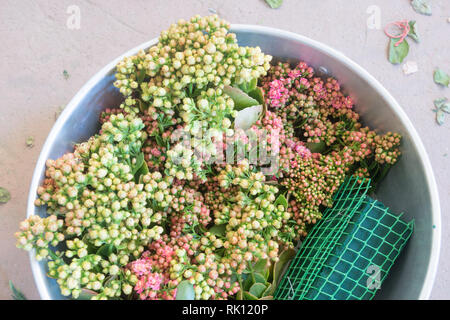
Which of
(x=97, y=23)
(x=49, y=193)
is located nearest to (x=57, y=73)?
(x=97, y=23)

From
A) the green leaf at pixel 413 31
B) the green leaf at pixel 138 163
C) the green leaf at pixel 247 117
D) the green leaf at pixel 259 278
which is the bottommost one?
the green leaf at pixel 259 278

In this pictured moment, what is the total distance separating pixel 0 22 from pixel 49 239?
1.08 m

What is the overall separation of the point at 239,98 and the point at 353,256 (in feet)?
1.42

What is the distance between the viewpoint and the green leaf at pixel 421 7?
4.78ft

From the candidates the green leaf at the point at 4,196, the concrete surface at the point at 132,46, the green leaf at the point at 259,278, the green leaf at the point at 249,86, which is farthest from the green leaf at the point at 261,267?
the green leaf at the point at 4,196

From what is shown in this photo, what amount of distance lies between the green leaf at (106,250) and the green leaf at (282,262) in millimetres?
372

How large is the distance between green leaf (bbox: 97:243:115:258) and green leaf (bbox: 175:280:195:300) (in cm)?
15

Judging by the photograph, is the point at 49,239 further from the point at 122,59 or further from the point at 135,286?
the point at 122,59

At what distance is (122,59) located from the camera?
0.80 meters

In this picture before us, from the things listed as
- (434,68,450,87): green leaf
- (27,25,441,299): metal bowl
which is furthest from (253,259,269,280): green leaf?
(434,68,450,87): green leaf

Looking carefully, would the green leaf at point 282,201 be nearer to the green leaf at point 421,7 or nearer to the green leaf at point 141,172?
the green leaf at point 141,172

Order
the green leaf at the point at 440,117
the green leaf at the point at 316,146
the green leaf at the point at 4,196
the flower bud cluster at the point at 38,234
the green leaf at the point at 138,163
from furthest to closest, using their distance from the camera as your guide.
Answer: the green leaf at the point at 440,117 < the green leaf at the point at 4,196 < the green leaf at the point at 316,146 < the green leaf at the point at 138,163 < the flower bud cluster at the point at 38,234

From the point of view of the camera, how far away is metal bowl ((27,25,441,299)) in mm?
756

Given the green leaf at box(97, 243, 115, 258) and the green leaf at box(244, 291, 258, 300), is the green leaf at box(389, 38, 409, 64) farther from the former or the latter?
the green leaf at box(97, 243, 115, 258)
